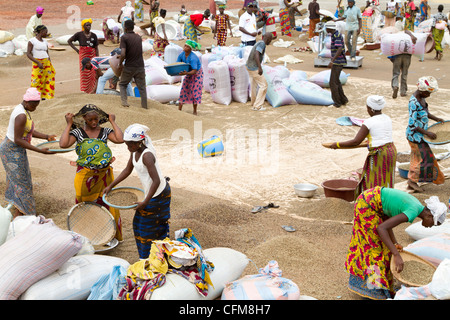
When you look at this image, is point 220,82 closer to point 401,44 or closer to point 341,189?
point 401,44

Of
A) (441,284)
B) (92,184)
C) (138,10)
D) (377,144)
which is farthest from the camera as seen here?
(138,10)

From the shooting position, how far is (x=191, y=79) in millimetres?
10211

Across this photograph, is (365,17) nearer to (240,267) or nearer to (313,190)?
(313,190)

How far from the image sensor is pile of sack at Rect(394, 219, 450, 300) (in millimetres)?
3510

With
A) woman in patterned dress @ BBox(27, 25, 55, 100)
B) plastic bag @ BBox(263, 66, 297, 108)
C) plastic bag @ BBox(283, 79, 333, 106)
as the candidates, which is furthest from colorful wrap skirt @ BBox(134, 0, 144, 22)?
plastic bag @ BBox(283, 79, 333, 106)

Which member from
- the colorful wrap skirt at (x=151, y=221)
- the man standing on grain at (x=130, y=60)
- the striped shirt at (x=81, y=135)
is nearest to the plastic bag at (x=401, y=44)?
the man standing on grain at (x=130, y=60)

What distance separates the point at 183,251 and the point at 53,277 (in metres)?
0.95

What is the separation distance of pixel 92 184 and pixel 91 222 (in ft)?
1.08

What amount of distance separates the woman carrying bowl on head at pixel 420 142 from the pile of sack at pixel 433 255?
1.40 metres

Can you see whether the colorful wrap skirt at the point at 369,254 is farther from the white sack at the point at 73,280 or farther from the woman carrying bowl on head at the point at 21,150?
the woman carrying bowl on head at the point at 21,150

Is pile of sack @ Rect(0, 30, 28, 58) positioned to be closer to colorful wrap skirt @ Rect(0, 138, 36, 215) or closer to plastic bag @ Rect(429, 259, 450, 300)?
colorful wrap skirt @ Rect(0, 138, 36, 215)

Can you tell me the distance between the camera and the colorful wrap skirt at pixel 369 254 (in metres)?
3.98

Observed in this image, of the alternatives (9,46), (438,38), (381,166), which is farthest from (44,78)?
(438,38)

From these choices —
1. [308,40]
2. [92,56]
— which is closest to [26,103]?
[92,56]
